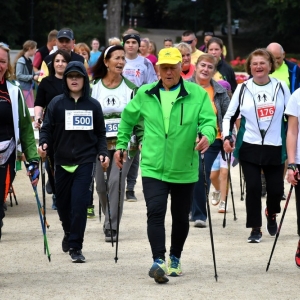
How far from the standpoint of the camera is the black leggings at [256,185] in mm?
9805

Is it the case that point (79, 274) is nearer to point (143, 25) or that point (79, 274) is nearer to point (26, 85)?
point (26, 85)

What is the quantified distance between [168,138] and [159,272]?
41.7 inches

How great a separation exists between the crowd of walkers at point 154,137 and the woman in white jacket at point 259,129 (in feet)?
0.03

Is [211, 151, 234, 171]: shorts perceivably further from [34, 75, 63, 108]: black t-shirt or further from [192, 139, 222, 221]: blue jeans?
[34, 75, 63, 108]: black t-shirt

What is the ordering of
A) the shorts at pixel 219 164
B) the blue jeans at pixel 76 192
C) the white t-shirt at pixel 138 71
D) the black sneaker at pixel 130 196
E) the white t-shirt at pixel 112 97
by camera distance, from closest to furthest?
the blue jeans at pixel 76 192 → the white t-shirt at pixel 112 97 → the shorts at pixel 219 164 → the white t-shirt at pixel 138 71 → the black sneaker at pixel 130 196

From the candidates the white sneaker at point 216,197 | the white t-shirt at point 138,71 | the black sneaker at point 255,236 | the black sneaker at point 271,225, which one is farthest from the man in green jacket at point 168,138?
the white t-shirt at point 138,71

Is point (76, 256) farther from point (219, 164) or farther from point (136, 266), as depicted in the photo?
point (219, 164)

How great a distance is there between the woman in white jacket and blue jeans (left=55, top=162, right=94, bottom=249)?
5.57ft

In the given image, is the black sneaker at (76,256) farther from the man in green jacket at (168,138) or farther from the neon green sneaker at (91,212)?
the neon green sneaker at (91,212)

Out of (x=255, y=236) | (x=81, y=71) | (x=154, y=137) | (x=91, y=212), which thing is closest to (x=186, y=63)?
(x=91, y=212)

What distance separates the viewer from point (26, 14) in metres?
66.6

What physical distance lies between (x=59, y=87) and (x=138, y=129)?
7.36ft

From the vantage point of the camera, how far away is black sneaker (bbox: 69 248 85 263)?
871 cm

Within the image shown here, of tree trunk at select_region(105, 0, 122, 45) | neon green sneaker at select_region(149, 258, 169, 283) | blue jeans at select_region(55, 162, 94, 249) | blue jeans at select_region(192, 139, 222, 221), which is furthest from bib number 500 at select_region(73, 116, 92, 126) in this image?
tree trunk at select_region(105, 0, 122, 45)
